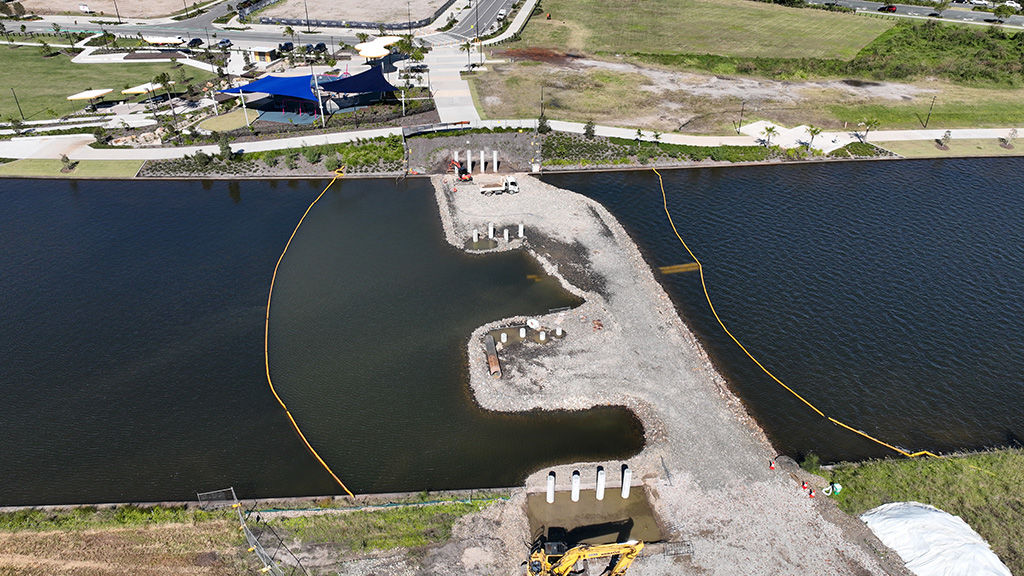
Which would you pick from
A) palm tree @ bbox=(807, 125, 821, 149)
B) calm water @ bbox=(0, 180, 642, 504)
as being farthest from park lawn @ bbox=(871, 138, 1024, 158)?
calm water @ bbox=(0, 180, 642, 504)

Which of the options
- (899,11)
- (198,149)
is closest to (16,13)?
(198,149)

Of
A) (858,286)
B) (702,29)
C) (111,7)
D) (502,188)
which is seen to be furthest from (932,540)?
(111,7)

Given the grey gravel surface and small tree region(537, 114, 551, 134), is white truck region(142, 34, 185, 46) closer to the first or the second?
small tree region(537, 114, 551, 134)

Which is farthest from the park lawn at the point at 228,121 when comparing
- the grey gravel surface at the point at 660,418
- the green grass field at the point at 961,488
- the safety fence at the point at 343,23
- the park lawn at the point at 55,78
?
the green grass field at the point at 961,488

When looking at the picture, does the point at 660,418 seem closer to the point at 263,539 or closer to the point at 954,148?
the point at 263,539

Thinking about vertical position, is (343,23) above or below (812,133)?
above

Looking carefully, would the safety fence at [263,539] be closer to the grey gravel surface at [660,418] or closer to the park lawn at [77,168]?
the grey gravel surface at [660,418]
